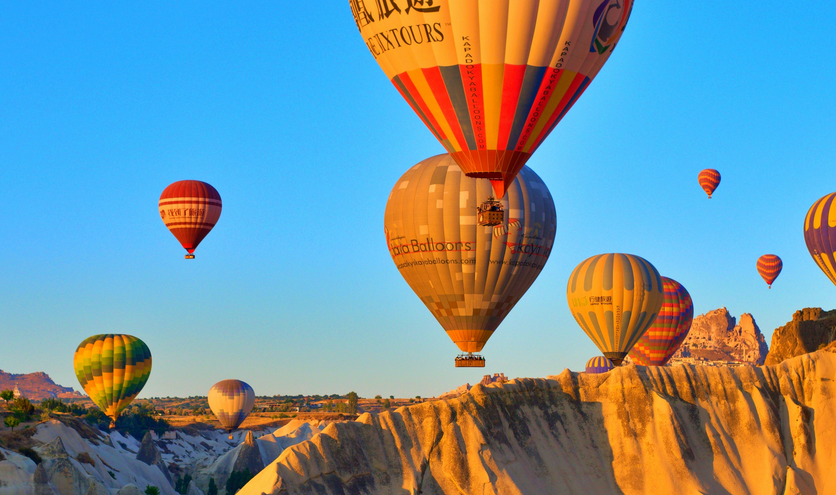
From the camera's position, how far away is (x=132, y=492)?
55.6 m

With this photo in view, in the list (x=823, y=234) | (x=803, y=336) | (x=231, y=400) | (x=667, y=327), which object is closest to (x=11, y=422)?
(x=231, y=400)

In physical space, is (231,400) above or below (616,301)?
below

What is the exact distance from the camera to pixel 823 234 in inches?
2440

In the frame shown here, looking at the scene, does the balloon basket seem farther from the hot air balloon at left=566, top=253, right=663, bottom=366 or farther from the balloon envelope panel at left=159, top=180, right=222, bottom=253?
the balloon envelope panel at left=159, top=180, right=222, bottom=253

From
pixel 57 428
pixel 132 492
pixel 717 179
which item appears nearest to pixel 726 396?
pixel 132 492

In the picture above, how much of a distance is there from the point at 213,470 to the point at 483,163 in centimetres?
5165

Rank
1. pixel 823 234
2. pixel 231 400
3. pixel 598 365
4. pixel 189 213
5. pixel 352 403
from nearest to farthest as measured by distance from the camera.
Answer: pixel 823 234 < pixel 189 213 < pixel 231 400 < pixel 598 365 < pixel 352 403

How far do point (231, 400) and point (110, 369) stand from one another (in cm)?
2643

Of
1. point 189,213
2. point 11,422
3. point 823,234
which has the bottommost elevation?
point 11,422

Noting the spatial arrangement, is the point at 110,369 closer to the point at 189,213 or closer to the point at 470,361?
the point at 189,213

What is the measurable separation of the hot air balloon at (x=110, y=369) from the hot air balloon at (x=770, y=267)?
6477 centimetres

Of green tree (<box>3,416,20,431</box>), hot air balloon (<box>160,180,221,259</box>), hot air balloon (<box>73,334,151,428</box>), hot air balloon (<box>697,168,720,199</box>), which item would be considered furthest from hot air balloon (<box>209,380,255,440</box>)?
hot air balloon (<box>697,168,720,199</box>)

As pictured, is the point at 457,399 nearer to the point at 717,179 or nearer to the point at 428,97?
the point at 428,97

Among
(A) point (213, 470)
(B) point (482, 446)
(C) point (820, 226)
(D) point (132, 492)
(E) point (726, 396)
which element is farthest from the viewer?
(A) point (213, 470)
